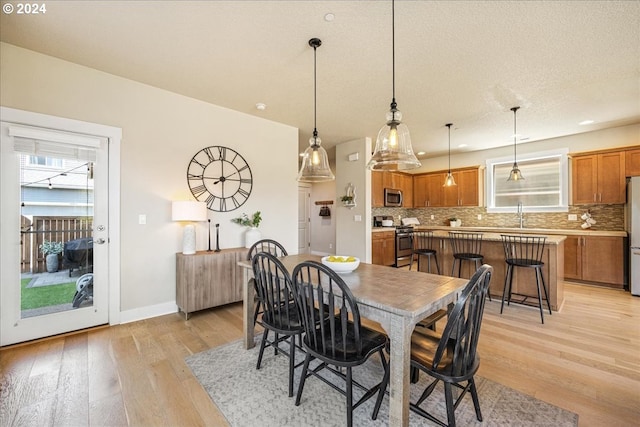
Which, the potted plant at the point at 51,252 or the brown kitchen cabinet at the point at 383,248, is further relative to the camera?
the brown kitchen cabinet at the point at 383,248

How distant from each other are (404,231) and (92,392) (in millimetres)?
5674

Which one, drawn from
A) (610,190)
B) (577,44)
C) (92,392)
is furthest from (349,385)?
(610,190)

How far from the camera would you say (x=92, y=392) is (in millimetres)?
1879

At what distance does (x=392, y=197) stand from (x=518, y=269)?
10.3 ft

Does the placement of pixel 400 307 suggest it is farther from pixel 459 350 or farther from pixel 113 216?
pixel 113 216

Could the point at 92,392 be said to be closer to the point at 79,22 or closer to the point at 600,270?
the point at 79,22

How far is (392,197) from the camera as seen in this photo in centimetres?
640

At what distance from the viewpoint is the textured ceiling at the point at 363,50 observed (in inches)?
79.2

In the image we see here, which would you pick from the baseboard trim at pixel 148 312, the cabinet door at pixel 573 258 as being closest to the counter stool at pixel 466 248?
the cabinet door at pixel 573 258

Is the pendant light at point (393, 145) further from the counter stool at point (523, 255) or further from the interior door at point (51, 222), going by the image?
the interior door at point (51, 222)

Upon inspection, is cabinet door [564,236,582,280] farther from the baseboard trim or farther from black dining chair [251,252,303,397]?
the baseboard trim

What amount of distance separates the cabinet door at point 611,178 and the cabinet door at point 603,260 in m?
0.71

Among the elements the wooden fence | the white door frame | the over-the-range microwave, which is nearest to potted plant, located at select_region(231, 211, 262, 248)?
the white door frame

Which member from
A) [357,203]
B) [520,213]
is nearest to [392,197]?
[357,203]
